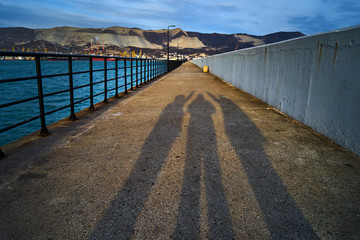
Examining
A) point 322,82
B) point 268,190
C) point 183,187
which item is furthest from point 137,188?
point 322,82

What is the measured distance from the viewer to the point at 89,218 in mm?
2080

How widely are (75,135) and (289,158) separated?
350 cm

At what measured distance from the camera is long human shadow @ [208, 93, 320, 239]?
197cm

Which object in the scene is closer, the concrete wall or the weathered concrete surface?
the weathered concrete surface

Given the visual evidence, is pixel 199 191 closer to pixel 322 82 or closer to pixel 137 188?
pixel 137 188

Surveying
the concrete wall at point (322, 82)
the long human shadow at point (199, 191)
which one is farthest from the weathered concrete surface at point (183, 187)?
the concrete wall at point (322, 82)

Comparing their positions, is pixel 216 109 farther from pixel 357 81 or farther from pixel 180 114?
pixel 357 81

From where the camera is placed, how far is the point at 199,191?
98.1 inches

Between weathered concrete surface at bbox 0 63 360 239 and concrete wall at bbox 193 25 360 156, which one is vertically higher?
concrete wall at bbox 193 25 360 156

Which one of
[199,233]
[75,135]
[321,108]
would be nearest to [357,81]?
[321,108]

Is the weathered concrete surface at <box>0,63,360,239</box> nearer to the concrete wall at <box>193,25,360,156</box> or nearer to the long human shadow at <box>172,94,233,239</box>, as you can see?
the long human shadow at <box>172,94,233,239</box>

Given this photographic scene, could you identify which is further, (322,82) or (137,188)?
(322,82)

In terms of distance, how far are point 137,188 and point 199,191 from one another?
643 mm

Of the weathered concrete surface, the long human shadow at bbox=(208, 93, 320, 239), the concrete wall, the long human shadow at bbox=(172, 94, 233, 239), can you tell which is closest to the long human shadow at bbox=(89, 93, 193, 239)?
the weathered concrete surface
